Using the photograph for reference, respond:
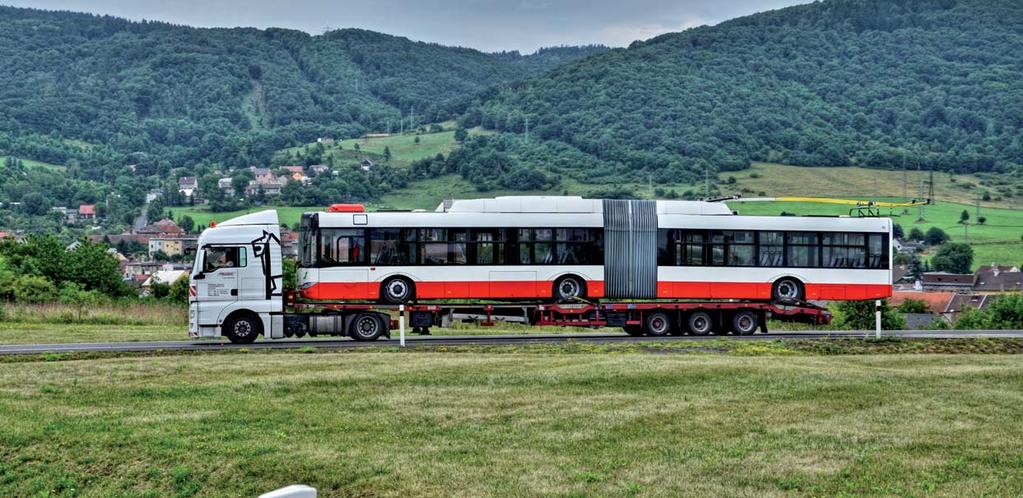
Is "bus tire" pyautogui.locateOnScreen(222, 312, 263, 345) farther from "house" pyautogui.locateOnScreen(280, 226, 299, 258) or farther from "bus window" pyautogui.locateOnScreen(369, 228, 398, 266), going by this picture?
"bus window" pyautogui.locateOnScreen(369, 228, 398, 266)

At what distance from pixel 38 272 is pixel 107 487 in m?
46.1

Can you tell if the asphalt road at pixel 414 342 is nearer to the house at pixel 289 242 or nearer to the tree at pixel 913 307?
the house at pixel 289 242

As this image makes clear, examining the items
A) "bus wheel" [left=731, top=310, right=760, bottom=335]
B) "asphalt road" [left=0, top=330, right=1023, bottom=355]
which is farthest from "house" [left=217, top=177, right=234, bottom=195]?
"bus wheel" [left=731, top=310, right=760, bottom=335]

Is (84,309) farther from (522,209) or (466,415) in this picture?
(466,415)

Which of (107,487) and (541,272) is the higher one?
(541,272)

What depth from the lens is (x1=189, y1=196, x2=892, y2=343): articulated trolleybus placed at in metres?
36.3

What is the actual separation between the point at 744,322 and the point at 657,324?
9.45 ft

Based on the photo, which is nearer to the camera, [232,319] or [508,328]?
[232,319]

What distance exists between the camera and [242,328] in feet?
113

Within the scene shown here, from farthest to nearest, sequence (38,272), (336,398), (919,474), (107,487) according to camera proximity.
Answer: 1. (38,272)
2. (336,398)
3. (107,487)
4. (919,474)

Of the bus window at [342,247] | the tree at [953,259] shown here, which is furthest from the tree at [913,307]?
the bus window at [342,247]

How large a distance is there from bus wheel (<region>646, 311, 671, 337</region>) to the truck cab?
1157 centimetres

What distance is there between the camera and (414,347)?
31828mm

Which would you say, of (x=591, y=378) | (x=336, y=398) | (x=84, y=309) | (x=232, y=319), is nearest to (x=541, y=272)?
(x=232, y=319)
